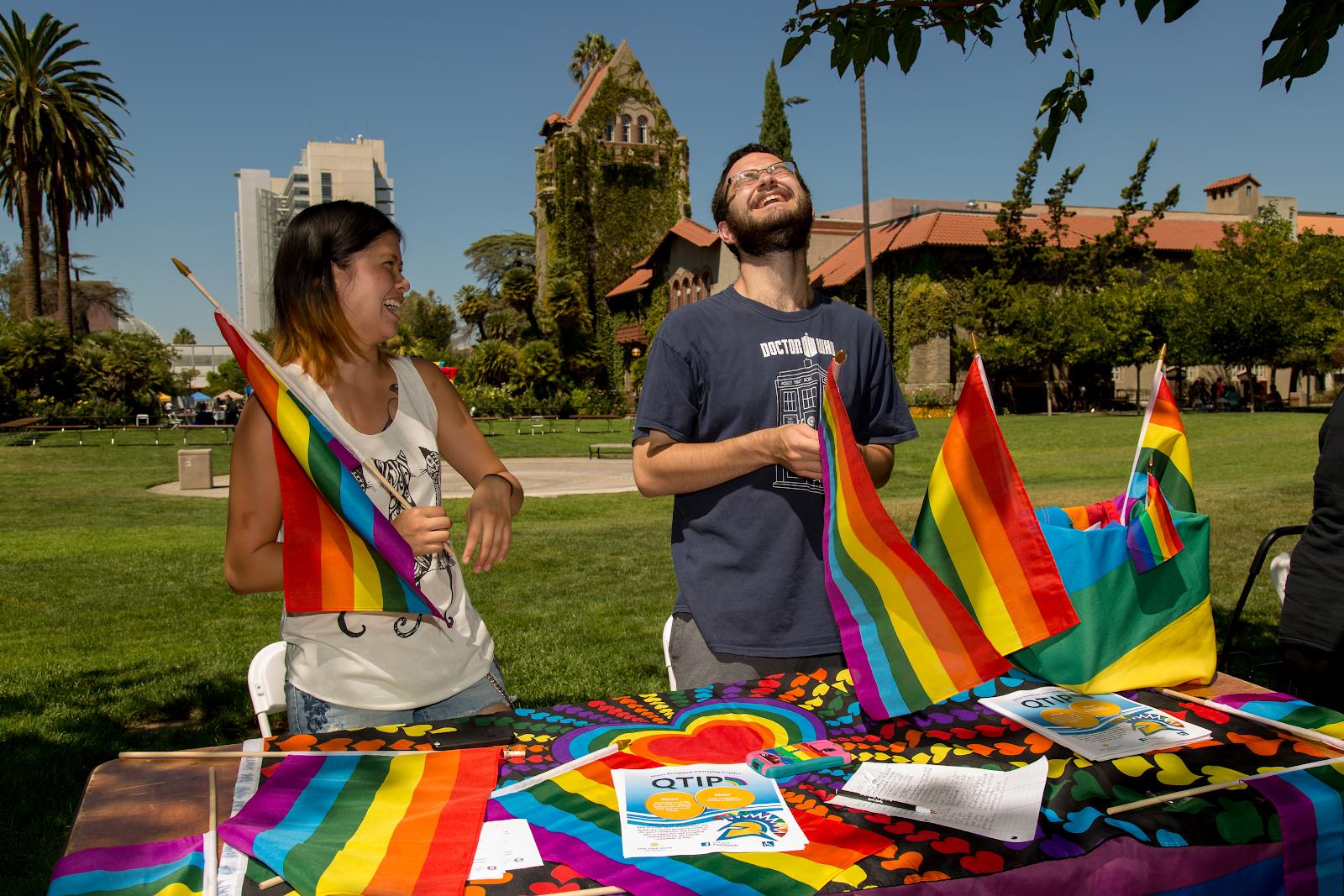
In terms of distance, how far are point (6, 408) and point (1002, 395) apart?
40.7 meters

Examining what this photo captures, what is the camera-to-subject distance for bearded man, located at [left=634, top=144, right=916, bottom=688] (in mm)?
2900

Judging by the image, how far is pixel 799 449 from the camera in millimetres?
2602

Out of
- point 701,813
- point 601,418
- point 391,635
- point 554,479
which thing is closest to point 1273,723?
point 701,813

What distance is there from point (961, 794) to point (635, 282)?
56000mm

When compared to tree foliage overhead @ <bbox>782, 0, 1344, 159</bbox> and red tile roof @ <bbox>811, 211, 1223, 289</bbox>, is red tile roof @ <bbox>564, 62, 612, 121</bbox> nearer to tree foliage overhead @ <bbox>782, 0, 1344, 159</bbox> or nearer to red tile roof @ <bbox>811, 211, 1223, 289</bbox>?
red tile roof @ <bbox>811, 211, 1223, 289</bbox>

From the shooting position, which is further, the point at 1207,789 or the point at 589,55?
the point at 589,55

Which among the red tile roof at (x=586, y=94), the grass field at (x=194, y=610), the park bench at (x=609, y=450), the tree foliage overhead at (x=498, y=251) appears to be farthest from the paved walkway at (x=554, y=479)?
the tree foliage overhead at (x=498, y=251)

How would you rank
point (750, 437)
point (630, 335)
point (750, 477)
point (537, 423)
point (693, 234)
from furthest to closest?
point (630, 335) < point (693, 234) < point (537, 423) < point (750, 477) < point (750, 437)

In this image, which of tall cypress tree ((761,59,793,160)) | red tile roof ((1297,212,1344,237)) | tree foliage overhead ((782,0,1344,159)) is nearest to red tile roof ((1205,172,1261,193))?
red tile roof ((1297,212,1344,237))

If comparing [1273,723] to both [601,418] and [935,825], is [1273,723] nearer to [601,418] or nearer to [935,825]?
[935,825]

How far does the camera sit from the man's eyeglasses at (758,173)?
309 cm

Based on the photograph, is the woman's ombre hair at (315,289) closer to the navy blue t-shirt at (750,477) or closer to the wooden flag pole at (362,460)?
the wooden flag pole at (362,460)

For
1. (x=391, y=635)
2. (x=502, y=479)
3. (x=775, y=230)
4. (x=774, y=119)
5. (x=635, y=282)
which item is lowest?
(x=391, y=635)

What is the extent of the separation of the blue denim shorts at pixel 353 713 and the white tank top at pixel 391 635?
2 cm
